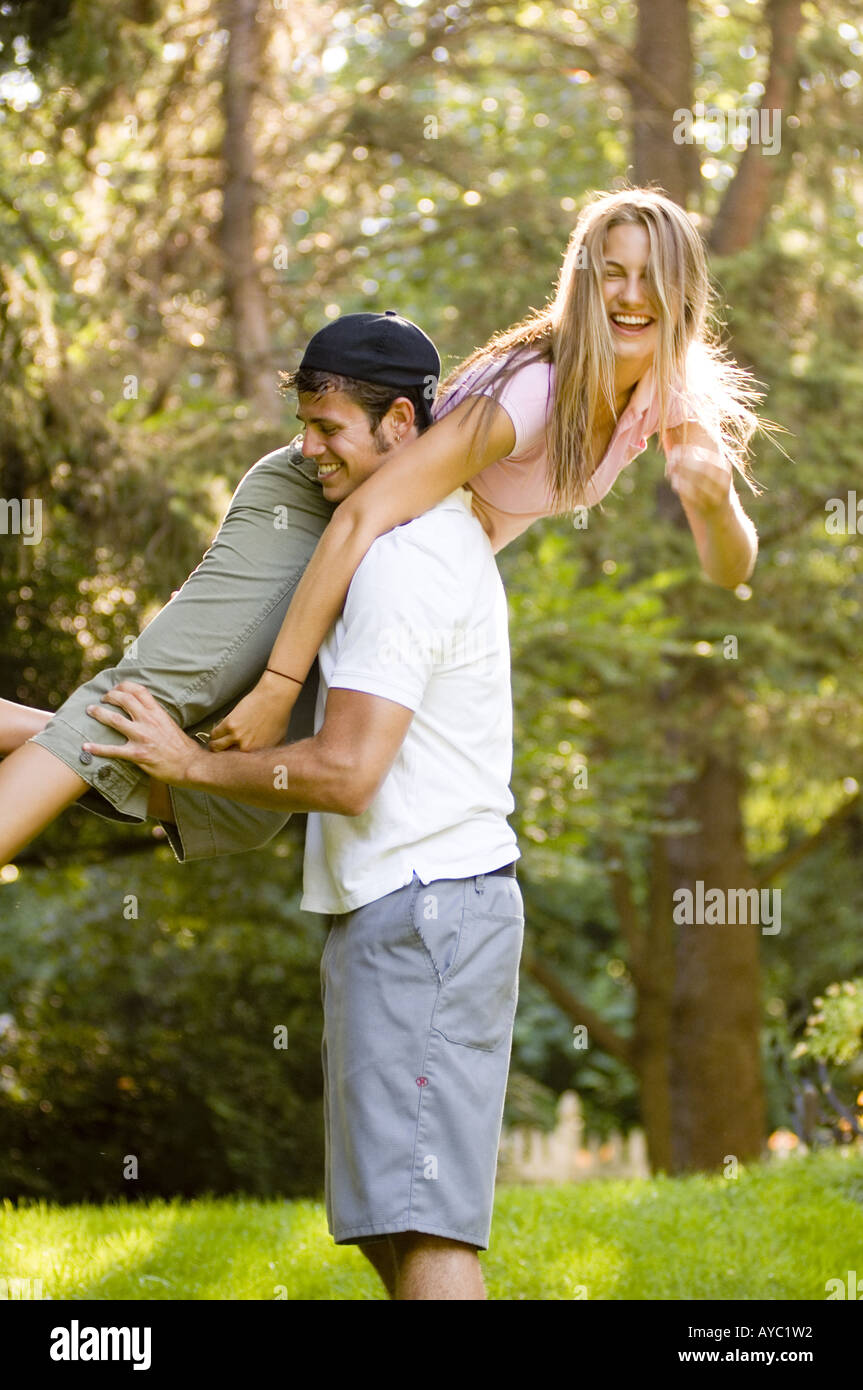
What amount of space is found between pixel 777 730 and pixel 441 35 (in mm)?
5385

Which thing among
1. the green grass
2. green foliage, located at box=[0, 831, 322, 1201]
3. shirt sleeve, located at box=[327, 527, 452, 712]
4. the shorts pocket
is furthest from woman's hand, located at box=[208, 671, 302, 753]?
green foliage, located at box=[0, 831, 322, 1201]

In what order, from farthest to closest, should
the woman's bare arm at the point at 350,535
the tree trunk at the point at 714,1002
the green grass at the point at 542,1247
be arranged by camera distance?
1. the tree trunk at the point at 714,1002
2. the green grass at the point at 542,1247
3. the woman's bare arm at the point at 350,535

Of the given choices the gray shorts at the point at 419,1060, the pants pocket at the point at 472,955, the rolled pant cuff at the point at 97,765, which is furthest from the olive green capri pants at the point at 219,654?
the pants pocket at the point at 472,955

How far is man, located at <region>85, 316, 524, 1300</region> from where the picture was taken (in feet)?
7.68

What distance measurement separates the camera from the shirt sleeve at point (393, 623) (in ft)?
7.76

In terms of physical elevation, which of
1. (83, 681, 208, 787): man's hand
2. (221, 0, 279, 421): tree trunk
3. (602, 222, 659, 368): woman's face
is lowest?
(83, 681, 208, 787): man's hand

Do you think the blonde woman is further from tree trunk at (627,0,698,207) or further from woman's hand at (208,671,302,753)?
tree trunk at (627,0,698,207)

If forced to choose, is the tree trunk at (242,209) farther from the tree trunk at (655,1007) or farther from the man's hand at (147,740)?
the man's hand at (147,740)

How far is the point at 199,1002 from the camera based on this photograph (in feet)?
30.2

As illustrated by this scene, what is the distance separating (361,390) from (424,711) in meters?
0.66

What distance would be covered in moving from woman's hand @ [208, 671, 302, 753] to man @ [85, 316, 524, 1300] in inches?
2.5

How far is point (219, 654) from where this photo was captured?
2.74 meters

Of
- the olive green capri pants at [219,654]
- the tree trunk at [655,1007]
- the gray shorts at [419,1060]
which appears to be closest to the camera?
the gray shorts at [419,1060]
